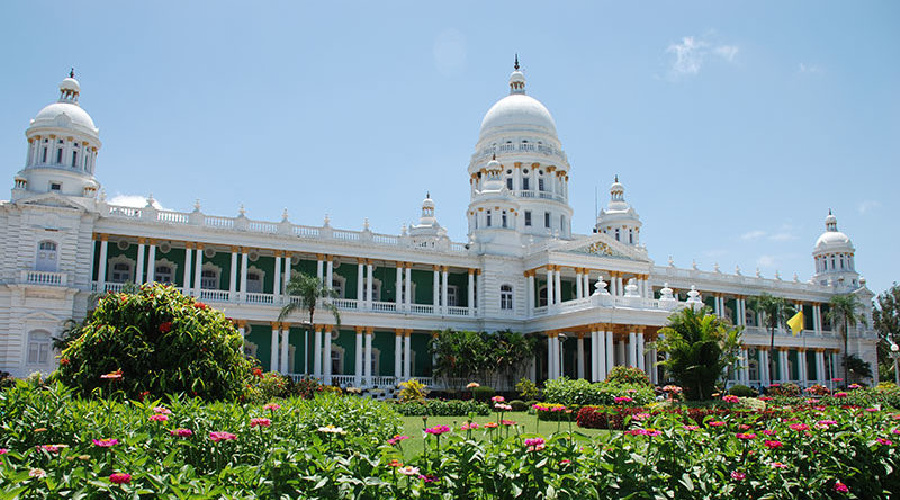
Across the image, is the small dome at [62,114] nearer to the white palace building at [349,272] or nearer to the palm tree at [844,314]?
the white palace building at [349,272]

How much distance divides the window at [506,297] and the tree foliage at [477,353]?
3824 mm

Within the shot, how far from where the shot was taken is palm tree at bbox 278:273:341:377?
38781 millimetres

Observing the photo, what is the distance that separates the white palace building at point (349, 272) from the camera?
3759 cm

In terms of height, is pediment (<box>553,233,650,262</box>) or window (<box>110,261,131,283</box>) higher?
pediment (<box>553,233,650,262</box>)

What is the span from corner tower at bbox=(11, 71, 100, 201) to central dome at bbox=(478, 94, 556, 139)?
1132 inches

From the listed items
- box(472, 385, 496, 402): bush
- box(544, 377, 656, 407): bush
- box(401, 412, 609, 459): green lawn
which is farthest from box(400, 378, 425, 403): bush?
box(544, 377, 656, 407): bush

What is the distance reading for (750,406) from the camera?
25578 millimetres

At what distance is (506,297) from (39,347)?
26.5 meters

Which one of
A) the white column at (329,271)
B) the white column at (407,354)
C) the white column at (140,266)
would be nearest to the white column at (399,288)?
the white column at (407,354)

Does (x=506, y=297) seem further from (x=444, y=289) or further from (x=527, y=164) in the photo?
(x=527, y=164)

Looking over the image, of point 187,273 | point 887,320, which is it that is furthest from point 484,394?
point 887,320

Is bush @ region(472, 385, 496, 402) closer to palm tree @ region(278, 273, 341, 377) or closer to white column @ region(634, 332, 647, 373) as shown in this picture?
palm tree @ region(278, 273, 341, 377)

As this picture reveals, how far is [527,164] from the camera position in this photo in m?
56.2

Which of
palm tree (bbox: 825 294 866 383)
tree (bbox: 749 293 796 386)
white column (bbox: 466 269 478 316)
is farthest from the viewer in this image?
palm tree (bbox: 825 294 866 383)
